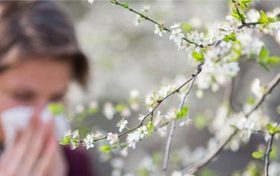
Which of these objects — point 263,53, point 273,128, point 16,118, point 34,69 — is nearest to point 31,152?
point 16,118

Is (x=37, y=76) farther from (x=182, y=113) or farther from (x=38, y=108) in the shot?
(x=182, y=113)

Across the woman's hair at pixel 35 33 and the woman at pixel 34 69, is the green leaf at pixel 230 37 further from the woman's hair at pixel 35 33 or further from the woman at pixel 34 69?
the woman's hair at pixel 35 33

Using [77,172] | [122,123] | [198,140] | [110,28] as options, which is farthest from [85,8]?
[122,123]

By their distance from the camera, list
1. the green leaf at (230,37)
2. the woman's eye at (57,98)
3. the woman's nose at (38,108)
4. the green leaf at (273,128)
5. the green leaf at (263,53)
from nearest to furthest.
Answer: the green leaf at (230,37), the green leaf at (273,128), the green leaf at (263,53), the woman's nose at (38,108), the woman's eye at (57,98)

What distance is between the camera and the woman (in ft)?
7.87

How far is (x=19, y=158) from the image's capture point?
2459 millimetres

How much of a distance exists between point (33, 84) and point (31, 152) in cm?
24

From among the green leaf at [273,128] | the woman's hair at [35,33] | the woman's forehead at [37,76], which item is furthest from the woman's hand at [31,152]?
the green leaf at [273,128]

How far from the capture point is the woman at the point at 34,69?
2.40m

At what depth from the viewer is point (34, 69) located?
2477 mm

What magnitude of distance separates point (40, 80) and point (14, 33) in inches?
8.2

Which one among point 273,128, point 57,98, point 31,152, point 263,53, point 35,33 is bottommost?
point 273,128

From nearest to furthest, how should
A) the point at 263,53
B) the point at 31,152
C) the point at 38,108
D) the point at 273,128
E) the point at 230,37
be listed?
the point at 230,37 < the point at 273,128 < the point at 263,53 < the point at 38,108 < the point at 31,152

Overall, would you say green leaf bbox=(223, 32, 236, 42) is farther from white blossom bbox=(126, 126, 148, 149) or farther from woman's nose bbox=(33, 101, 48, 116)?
woman's nose bbox=(33, 101, 48, 116)
